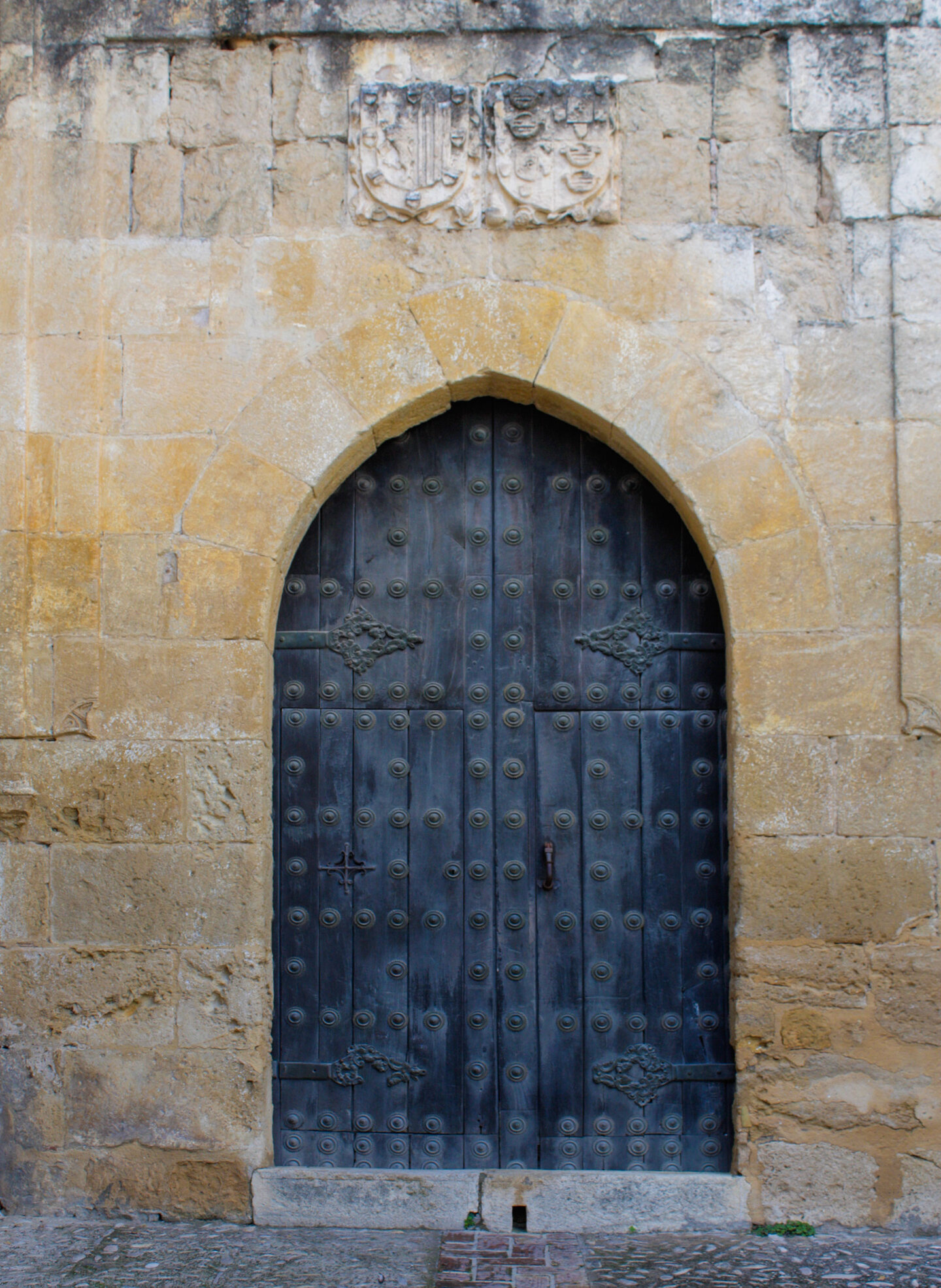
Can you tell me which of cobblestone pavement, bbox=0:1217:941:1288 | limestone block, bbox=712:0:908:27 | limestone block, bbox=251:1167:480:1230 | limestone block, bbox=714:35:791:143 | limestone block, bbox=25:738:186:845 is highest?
limestone block, bbox=712:0:908:27

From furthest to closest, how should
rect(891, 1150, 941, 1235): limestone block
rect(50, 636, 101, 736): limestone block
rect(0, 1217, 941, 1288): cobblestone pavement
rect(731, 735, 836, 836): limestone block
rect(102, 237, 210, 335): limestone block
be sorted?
1. rect(102, 237, 210, 335): limestone block
2. rect(50, 636, 101, 736): limestone block
3. rect(731, 735, 836, 836): limestone block
4. rect(891, 1150, 941, 1235): limestone block
5. rect(0, 1217, 941, 1288): cobblestone pavement

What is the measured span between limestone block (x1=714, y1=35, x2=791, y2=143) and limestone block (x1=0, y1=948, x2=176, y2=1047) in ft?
10.8

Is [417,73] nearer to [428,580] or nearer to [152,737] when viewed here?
[428,580]

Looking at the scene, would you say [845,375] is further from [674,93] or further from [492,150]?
[492,150]

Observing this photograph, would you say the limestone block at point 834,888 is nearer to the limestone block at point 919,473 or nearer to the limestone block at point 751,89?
the limestone block at point 919,473

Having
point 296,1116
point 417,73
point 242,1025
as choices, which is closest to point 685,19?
point 417,73

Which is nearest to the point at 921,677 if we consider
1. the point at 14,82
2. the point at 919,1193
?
the point at 919,1193

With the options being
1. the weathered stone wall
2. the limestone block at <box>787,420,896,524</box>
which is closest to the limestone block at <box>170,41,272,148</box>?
the weathered stone wall

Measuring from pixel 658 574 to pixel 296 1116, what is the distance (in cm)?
221

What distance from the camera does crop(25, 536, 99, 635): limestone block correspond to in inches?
139

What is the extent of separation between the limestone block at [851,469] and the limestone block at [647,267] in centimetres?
48

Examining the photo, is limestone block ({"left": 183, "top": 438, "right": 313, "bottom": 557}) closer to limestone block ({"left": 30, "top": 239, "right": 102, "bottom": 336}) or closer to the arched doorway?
the arched doorway

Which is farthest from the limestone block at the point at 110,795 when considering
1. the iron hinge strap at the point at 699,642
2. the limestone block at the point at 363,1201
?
the iron hinge strap at the point at 699,642

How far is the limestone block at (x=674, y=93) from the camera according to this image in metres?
3.58
